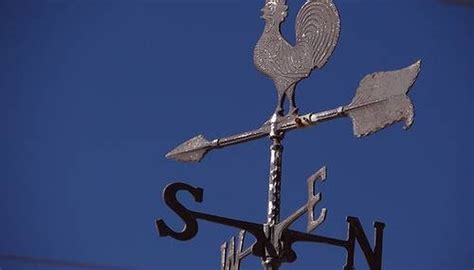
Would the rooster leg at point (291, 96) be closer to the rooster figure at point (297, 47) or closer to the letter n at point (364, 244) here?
the rooster figure at point (297, 47)

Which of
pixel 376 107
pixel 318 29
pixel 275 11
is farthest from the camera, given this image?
pixel 275 11

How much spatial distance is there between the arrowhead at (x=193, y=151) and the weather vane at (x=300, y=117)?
42mm

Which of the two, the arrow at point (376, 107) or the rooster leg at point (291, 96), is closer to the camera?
the arrow at point (376, 107)

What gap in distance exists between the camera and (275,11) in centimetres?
165

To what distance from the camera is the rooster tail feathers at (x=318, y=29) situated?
59.8 inches

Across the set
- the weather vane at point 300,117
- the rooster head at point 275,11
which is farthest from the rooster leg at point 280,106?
the rooster head at point 275,11

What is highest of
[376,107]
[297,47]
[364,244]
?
[297,47]

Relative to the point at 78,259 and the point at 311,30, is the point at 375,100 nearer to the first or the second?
the point at 311,30

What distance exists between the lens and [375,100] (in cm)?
142

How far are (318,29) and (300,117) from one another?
0.47ft

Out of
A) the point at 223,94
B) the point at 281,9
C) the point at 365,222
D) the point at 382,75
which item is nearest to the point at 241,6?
the point at 223,94

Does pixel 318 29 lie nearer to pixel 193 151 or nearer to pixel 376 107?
pixel 376 107

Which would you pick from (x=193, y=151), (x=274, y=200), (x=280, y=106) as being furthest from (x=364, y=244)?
(x=193, y=151)

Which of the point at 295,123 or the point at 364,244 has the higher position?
the point at 295,123
